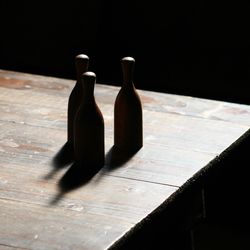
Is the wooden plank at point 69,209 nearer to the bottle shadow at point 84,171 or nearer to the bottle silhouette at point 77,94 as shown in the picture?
the bottle shadow at point 84,171

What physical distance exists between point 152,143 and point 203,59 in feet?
5.54

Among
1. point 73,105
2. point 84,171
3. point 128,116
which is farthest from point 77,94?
point 84,171

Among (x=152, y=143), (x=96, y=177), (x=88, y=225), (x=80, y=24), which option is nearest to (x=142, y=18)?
(x=80, y=24)

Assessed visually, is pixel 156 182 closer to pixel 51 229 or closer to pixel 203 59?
pixel 51 229

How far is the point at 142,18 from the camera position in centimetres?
389

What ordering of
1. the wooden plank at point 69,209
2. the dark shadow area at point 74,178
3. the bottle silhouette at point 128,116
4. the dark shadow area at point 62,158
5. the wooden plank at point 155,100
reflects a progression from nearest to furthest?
the wooden plank at point 69,209 < the dark shadow area at point 74,178 < the dark shadow area at point 62,158 < the bottle silhouette at point 128,116 < the wooden plank at point 155,100

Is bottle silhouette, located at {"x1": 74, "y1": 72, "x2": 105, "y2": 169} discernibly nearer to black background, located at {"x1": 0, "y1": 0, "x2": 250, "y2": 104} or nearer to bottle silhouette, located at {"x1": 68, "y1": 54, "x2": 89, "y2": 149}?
bottle silhouette, located at {"x1": 68, "y1": 54, "x2": 89, "y2": 149}

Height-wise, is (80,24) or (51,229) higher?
(51,229)

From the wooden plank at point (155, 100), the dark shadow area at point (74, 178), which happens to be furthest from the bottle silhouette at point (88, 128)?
the wooden plank at point (155, 100)

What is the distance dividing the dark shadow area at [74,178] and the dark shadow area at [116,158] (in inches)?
1.3

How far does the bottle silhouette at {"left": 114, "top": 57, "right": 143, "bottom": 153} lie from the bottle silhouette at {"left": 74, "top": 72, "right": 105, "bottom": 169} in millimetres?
128

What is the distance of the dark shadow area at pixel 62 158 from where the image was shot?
196 centimetres

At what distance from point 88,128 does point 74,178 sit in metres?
0.13

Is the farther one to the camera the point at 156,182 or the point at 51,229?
the point at 156,182
